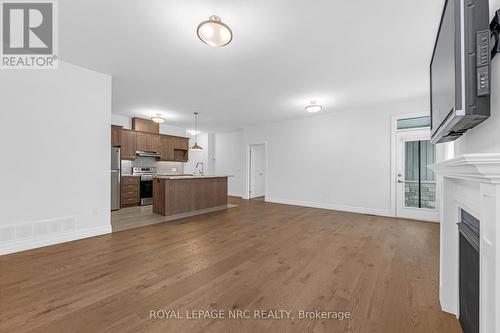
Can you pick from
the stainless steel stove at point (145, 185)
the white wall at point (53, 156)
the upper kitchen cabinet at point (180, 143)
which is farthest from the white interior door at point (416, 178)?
the stainless steel stove at point (145, 185)

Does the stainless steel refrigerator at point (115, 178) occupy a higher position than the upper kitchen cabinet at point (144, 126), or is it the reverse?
the upper kitchen cabinet at point (144, 126)

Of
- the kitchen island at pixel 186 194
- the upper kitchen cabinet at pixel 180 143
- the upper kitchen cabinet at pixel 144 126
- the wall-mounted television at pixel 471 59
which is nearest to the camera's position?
the wall-mounted television at pixel 471 59

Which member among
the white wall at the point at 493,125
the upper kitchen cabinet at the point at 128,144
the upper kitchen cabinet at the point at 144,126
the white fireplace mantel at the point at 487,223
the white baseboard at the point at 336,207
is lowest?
the white baseboard at the point at 336,207

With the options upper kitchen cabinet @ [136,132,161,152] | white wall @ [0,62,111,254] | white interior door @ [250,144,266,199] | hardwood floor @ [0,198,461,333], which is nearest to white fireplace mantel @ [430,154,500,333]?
hardwood floor @ [0,198,461,333]

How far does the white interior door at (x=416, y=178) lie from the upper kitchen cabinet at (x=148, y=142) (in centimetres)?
693

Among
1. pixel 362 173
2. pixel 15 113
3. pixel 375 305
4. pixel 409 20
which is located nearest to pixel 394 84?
pixel 409 20

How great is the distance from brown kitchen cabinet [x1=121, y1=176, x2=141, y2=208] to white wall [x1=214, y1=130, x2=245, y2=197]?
341 cm

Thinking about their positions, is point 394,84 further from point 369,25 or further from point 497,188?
point 497,188

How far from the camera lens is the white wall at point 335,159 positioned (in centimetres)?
501

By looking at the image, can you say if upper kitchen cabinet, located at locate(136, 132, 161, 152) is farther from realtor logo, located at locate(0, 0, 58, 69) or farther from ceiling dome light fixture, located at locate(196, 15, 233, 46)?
ceiling dome light fixture, located at locate(196, 15, 233, 46)

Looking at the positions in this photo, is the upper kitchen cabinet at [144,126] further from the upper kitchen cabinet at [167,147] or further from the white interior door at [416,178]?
the white interior door at [416,178]

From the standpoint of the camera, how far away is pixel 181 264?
7.95 feet

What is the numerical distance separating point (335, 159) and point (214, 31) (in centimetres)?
472

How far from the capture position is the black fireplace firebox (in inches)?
47.3
